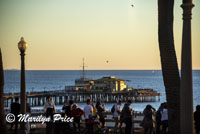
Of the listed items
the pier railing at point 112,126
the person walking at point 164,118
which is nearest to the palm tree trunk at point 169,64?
the person walking at point 164,118

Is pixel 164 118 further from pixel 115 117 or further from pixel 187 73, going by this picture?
pixel 187 73

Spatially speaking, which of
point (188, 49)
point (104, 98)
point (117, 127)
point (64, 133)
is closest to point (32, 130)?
point (64, 133)

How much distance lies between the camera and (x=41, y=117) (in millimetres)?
15688

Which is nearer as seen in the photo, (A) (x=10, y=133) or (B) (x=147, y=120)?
(B) (x=147, y=120)

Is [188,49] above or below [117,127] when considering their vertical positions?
above

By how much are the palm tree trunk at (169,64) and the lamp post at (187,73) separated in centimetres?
278

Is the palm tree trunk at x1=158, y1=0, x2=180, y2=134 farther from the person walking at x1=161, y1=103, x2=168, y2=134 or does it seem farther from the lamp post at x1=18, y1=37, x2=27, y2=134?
the lamp post at x1=18, y1=37, x2=27, y2=134

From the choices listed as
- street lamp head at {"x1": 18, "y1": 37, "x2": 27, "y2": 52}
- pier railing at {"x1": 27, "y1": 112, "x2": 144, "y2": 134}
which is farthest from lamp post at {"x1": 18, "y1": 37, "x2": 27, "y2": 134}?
pier railing at {"x1": 27, "y1": 112, "x2": 144, "y2": 134}

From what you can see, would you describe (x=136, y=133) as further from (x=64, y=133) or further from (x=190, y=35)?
(x=190, y=35)

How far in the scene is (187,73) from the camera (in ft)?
24.4

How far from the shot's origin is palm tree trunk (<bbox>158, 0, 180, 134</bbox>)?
10312 mm

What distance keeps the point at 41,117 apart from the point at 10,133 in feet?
4.62

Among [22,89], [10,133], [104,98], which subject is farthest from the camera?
[104,98]

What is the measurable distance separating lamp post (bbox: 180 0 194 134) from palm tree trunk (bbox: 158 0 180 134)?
9.11ft
